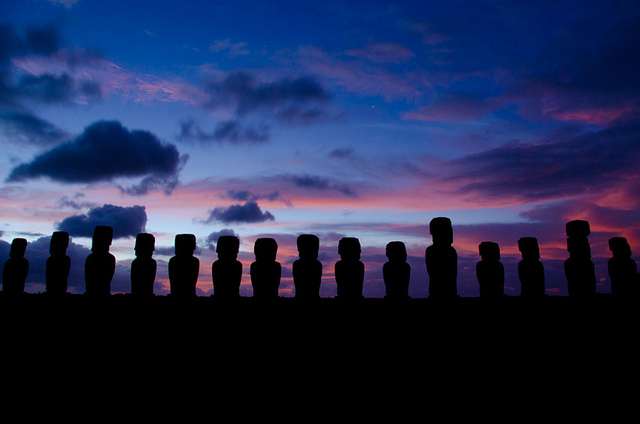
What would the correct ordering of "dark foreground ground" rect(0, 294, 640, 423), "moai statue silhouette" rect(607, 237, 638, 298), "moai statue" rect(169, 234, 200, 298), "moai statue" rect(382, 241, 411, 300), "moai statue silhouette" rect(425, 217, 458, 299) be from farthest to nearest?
"moai statue silhouette" rect(607, 237, 638, 298) → "moai statue silhouette" rect(425, 217, 458, 299) → "moai statue" rect(382, 241, 411, 300) → "moai statue" rect(169, 234, 200, 298) → "dark foreground ground" rect(0, 294, 640, 423)

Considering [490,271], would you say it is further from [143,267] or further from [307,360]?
[143,267]

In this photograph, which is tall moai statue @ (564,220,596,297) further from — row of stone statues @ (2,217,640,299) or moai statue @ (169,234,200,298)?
moai statue @ (169,234,200,298)

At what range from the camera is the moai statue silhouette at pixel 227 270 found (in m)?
7.74

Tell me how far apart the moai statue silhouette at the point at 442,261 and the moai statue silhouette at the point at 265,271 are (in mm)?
2498

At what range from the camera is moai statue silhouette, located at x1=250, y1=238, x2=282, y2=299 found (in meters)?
7.82

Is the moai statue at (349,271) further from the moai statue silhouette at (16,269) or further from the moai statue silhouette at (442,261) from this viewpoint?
the moai statue silhouette at (16,269)

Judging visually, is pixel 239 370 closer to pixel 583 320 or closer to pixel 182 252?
pixel 182 252

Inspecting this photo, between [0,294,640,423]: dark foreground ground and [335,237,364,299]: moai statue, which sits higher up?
[335,237,364,299]: moai statue

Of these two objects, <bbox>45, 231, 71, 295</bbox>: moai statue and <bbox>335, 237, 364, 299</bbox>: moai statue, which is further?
<bbox>45, 231, 71, 295</bbox>: moai statue

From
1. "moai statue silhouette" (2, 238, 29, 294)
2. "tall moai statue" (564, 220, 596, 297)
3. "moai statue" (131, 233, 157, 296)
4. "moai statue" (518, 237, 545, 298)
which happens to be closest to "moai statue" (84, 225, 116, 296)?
"moai statue" (131, 233, 157, 296)

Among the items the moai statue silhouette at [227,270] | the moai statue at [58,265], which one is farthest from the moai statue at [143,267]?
the moai statue at [58,265]

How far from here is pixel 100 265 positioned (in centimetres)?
800

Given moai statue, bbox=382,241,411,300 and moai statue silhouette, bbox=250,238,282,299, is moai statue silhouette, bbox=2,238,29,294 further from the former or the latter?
moai statue, bbox=382,241,411,300

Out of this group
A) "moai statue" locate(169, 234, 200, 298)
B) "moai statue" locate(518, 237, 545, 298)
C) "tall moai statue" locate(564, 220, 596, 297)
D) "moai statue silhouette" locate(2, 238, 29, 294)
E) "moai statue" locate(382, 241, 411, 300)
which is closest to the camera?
"moai statue" locate(169, 234, 200, 298)
